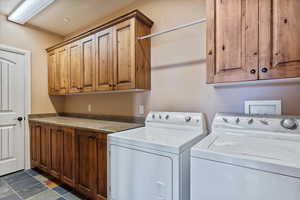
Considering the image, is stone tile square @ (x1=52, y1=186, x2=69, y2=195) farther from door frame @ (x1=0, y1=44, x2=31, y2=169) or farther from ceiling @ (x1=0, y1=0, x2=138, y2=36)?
ceiling @ (x1=0, y1=0, x2=138, y2=36)

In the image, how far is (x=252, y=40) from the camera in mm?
1128

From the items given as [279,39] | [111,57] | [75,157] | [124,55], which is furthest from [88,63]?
[279,39]

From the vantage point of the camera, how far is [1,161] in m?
2.44

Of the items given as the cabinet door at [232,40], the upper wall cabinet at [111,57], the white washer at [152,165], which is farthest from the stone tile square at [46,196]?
the cabinet door at [232,40]

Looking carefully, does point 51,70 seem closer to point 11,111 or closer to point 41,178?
point 11,111

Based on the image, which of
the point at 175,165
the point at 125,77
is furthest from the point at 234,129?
the point at 125,77

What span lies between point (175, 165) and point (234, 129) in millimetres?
623

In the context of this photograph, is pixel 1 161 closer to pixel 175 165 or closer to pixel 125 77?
pixel 125 77

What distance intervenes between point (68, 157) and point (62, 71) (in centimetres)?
146

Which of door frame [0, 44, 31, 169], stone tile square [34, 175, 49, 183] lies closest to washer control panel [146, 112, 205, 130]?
stone tile square [34, 175, 49, 183]

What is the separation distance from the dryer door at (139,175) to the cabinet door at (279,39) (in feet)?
3.02

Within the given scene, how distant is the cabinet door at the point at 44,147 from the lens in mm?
2342

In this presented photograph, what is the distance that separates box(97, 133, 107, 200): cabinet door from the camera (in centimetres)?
160

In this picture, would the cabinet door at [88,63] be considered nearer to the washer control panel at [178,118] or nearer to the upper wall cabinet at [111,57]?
the upper wall cabinet at [111,57]
